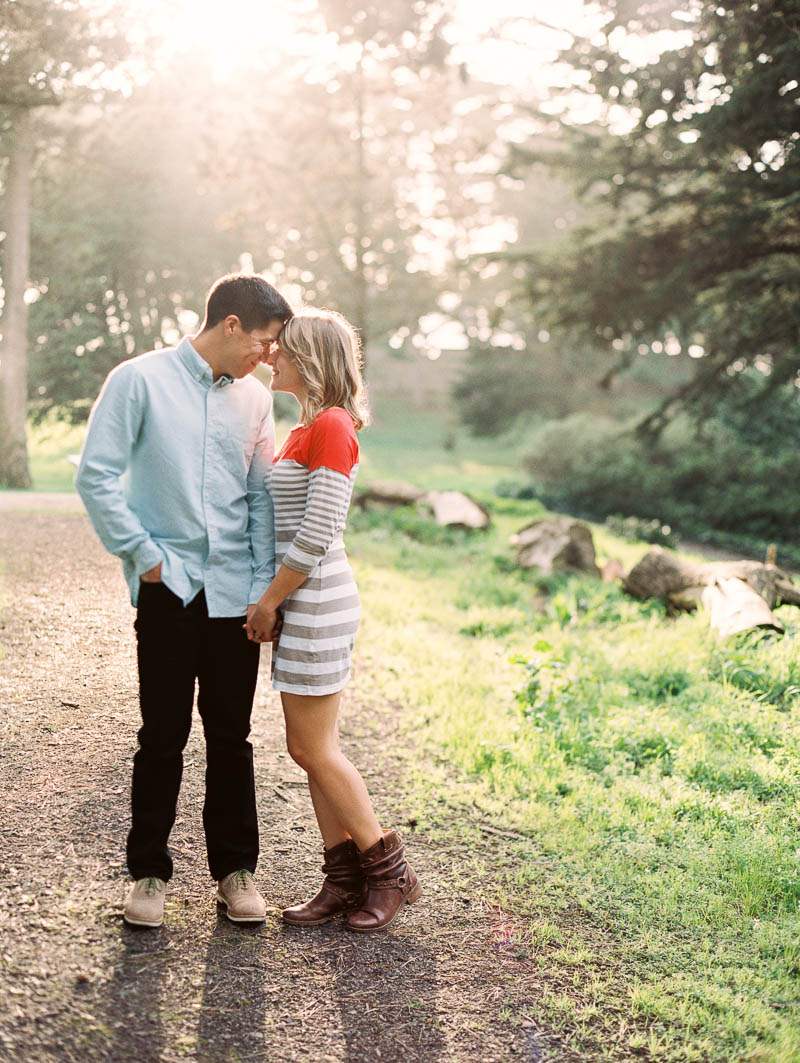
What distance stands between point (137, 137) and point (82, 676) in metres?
20.3

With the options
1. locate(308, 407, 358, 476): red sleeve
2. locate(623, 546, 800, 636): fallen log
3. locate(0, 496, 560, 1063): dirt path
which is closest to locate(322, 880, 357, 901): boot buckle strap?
locate(0, 496, 560, 1063): dirt path

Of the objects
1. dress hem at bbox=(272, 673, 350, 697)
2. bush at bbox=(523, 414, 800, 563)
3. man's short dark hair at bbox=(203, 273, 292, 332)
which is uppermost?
man's short dark hair at bbox=(203, 273, 292, 332)

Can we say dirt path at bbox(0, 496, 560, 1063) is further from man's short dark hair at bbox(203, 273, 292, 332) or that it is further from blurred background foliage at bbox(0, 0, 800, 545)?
blurred background foliage at bbox(0, 0, 800, 545)

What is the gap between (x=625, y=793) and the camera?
4.59 m

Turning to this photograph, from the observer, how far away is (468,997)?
9.82ft

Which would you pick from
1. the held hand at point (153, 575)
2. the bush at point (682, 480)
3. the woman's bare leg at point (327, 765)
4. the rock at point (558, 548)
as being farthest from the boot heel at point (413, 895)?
the bush at point (682, 480)

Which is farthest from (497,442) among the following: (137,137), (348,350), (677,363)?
(348,350)

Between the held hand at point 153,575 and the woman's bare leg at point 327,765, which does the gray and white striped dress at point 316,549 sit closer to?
the woman's bare leg at point 327,765

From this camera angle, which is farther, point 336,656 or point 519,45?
point 519,45

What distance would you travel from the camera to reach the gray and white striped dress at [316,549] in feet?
9.52

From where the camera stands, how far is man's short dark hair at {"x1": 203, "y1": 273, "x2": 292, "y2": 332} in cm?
295

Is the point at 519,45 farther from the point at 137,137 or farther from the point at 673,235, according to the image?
the point at 137,137

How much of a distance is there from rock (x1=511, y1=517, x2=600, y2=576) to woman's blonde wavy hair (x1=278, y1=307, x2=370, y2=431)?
767 cm

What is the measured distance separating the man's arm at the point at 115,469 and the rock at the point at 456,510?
1048 cm
